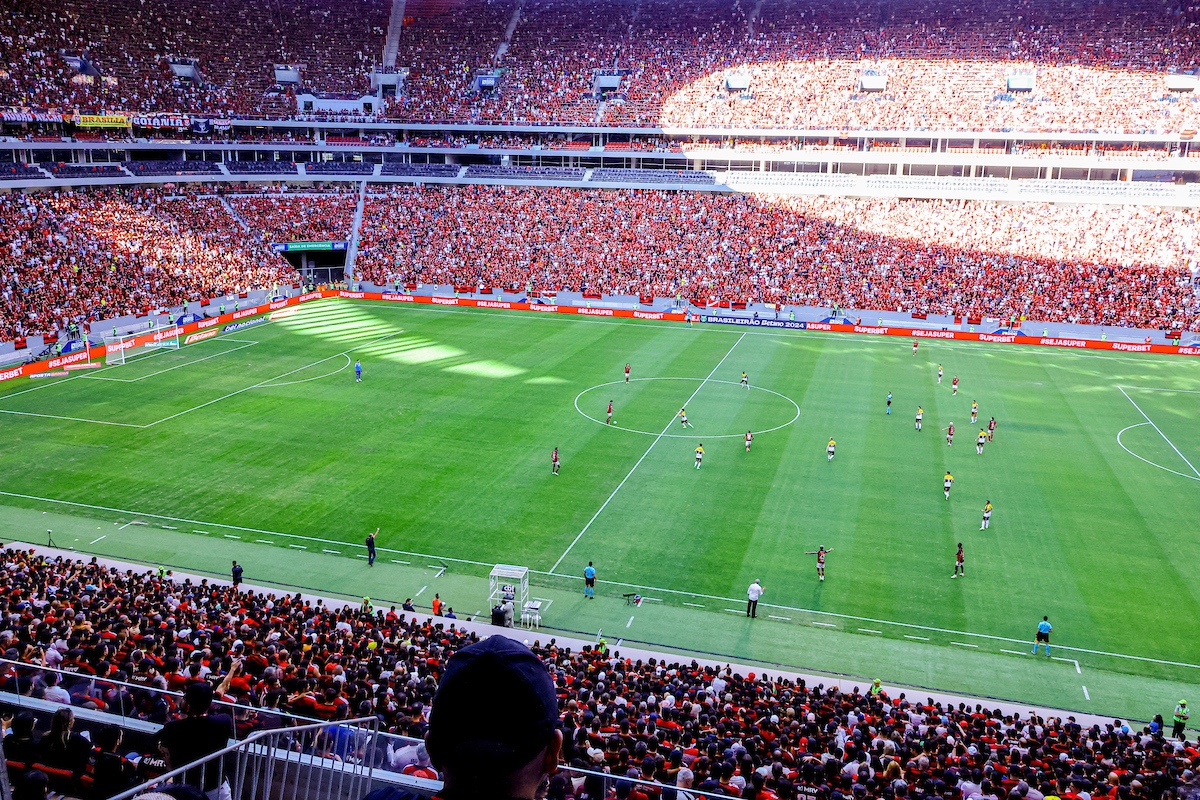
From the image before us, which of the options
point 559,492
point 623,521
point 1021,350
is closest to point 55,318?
point 559,492

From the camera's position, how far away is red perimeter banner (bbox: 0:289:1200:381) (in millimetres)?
51406

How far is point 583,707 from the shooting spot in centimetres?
1653

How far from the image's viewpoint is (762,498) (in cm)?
3484

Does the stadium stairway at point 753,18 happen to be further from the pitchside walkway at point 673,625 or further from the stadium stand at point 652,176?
the pitchside walkway at point 673,625

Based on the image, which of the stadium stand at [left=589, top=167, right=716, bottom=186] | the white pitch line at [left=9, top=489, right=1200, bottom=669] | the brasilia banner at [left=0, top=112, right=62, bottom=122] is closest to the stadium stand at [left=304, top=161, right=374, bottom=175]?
the brasilia banner at [left=0, top=112, right=62, bottom=122]

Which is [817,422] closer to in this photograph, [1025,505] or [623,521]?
[1025,505]

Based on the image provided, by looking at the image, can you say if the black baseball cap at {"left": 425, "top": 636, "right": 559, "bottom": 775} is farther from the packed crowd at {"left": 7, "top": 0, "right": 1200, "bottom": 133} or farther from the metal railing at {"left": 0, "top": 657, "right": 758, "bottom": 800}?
the packed crowd at {"left": 7, "top": 0, "right": 1200, "bottom": 133}

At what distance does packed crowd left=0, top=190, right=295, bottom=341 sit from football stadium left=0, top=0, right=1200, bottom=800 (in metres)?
0.34

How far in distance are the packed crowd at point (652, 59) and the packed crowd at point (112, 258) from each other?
11285 millimetres

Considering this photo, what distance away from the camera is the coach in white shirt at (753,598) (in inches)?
1036

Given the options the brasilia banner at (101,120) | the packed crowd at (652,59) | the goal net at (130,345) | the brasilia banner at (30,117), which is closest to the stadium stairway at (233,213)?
the brasilia banner at (101,120)

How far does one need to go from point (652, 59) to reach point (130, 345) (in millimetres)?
61736

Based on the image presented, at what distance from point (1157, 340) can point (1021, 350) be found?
359 inches

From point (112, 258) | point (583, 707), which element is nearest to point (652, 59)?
point (112, 258)
